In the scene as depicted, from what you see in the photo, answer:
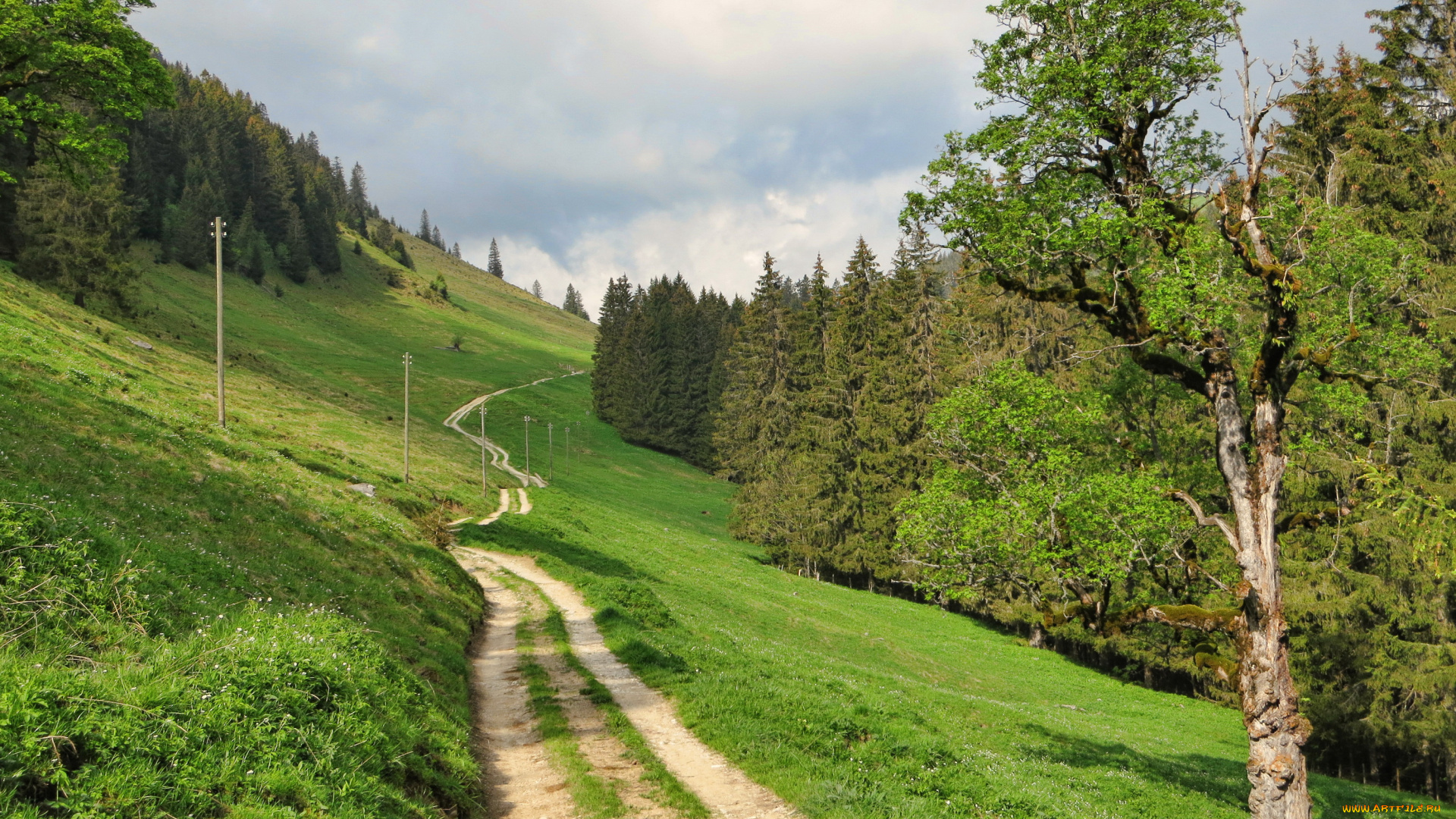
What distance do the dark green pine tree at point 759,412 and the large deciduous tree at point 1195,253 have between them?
46682 millimetres

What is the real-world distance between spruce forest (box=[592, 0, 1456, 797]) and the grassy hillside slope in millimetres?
3514

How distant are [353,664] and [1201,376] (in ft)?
47.4

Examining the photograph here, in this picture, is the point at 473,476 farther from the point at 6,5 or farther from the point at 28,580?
the point at 28,580

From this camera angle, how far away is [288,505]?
18.7 meters

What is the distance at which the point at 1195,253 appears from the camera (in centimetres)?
1118

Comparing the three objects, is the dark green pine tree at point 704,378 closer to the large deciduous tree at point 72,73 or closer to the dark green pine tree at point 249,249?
the large deciduous tree at point 72,73

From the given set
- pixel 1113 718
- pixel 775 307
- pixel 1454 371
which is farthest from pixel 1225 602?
pixel 775 307

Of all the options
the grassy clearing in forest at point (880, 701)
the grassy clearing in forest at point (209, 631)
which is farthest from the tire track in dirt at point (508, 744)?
the grassy clearing in forest at point (880, 701)

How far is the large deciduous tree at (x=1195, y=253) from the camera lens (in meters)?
10.6

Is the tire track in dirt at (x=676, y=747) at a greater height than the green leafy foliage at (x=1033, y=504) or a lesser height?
lesser

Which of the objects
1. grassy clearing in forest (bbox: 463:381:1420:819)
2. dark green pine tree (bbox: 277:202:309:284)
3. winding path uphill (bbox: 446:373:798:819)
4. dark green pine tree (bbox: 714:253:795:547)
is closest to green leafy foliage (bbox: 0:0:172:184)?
winding path uphill (bbox: 446:373:798:819)

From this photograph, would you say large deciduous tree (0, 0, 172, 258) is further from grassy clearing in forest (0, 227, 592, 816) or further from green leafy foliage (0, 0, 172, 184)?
grassy clearing in forest (0, 227, 592, 816)

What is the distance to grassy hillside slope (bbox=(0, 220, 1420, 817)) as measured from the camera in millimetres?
6090

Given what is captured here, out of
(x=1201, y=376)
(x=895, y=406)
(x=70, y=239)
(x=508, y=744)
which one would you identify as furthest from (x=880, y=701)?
(x=70, y=239)
